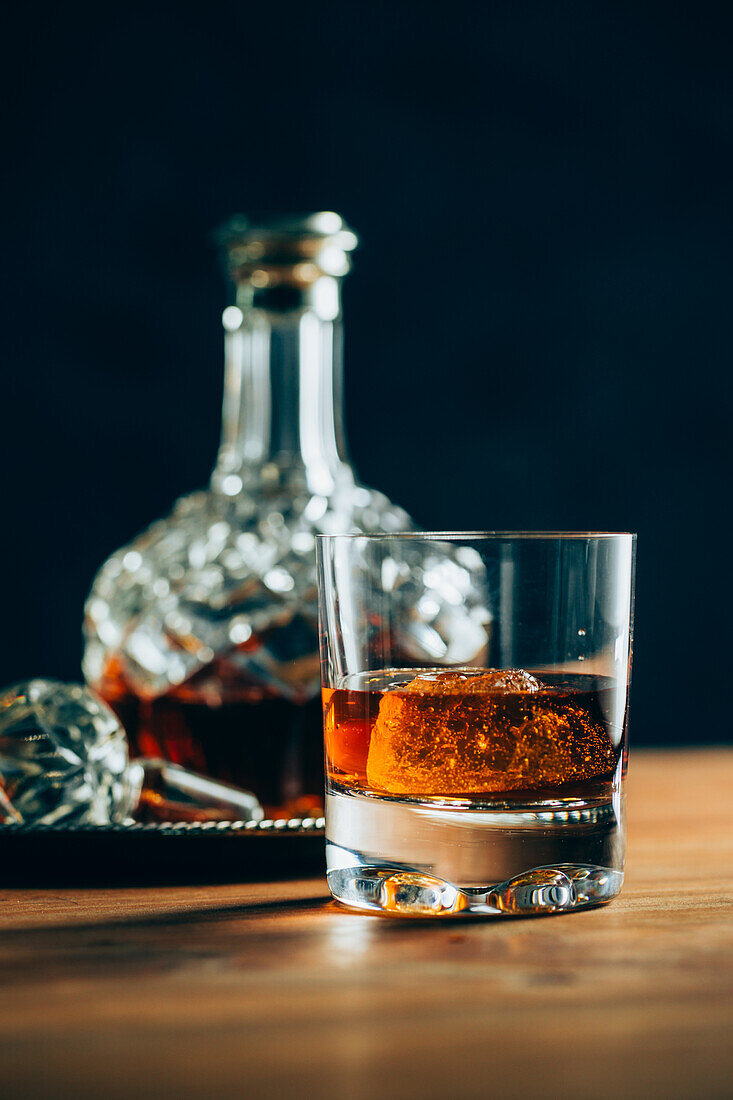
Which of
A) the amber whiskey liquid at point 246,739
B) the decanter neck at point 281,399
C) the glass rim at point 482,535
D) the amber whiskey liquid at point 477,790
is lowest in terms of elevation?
the amber whiskey liquid at point 246,739

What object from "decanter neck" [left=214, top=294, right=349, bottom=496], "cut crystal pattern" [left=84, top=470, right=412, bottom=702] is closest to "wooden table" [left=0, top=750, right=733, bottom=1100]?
"cut crystal pattern" [left=84, top=470, right=412, bottom=702]

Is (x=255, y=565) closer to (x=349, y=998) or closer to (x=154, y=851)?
(x=154, y=851)

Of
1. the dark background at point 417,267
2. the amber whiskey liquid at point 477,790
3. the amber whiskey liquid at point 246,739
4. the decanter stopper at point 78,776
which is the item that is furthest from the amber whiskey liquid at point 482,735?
the dark background at point 417,267

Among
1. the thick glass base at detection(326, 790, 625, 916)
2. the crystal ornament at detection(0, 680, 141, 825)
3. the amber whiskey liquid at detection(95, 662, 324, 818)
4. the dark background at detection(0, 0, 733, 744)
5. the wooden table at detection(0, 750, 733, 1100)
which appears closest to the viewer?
the wooden table at detection(0, 750, 733, 1100)

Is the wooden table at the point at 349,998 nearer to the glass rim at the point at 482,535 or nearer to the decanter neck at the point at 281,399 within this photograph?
the glass rim at the point at 482,535

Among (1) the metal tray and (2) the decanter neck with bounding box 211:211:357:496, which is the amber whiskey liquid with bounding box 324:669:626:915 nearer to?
(1) the metal tray

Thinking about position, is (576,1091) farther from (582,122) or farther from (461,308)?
(582,122)

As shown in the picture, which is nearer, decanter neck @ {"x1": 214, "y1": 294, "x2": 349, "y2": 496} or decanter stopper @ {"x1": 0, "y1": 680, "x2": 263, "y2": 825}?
decanter stopper @ {"x1": 0, "y1": 680, "x2": 263, "y2": 825}
